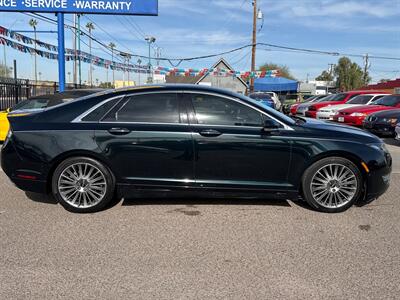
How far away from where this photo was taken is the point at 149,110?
5.03m

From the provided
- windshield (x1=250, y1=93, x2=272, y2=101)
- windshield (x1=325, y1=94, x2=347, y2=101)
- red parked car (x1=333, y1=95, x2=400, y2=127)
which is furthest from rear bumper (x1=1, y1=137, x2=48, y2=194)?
windshield (x1=250, y1=93, x2=272, y2=101)

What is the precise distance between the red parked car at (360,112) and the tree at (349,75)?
69.4 meters

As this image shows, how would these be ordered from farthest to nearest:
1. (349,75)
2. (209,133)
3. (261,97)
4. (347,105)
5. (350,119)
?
1. (349,75)
2. (261,97)
3. (347,105)
4. (350,119)
5. (209,133)

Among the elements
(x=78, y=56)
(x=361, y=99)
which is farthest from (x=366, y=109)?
(x=78, y=56)

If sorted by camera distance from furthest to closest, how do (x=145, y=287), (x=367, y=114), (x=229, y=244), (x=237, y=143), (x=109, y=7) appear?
(x=109, y=7)
(x=367, y=114)
(x=237, y=143)
(x=229, y=244)
(x=145, y=287)

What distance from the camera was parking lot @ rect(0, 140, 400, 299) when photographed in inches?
126

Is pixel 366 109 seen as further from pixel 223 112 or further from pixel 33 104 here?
pixel 223 112

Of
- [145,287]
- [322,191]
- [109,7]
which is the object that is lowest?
[145,287]

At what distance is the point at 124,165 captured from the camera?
4926 millimetres

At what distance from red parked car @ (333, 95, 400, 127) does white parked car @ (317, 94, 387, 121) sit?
1.06 metres

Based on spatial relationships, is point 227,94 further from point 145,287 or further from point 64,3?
point 64,3

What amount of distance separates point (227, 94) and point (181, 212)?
1.59 m

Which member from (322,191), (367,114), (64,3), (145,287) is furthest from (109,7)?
(145,287)

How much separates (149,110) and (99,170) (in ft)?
3.15
